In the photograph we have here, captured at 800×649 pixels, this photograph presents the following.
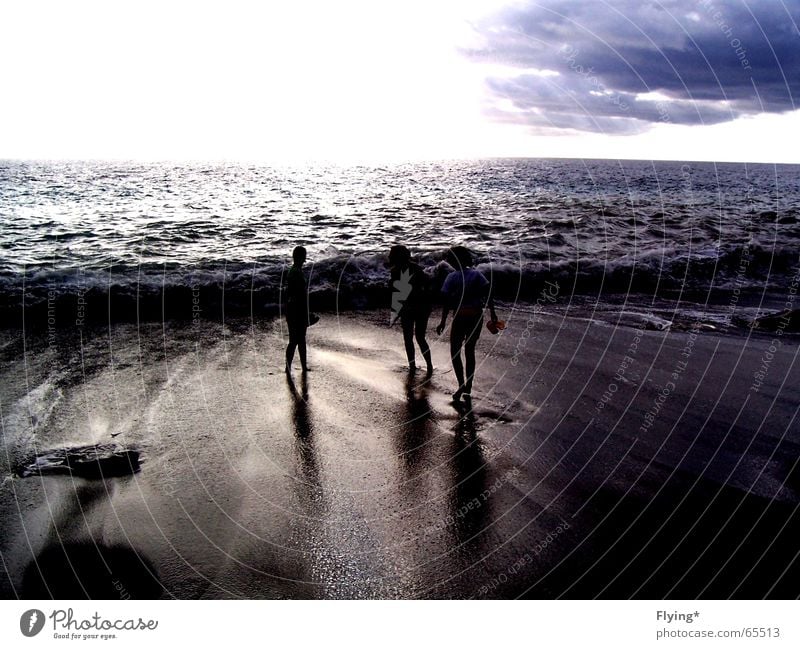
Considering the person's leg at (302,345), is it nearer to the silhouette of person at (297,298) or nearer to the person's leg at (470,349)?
the silhouette of person at (297,298)

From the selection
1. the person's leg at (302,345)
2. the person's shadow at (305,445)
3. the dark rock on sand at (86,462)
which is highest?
the person's leg at (302,345)

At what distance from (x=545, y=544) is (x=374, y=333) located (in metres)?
8.50

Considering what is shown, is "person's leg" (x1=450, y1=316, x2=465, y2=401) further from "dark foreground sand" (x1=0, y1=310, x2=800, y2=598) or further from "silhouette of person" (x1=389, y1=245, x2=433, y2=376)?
"silhouette of person" (x1=389, y1=245, x2=433, y2=376)

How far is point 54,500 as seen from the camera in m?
5.98

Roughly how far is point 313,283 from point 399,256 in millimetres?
9087

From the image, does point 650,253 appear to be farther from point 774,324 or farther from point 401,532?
point 401,532

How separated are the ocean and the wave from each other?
0.07m

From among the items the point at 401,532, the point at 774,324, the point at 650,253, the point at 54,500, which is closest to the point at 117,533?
the point at 54,500

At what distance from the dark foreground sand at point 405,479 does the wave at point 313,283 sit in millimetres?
4453

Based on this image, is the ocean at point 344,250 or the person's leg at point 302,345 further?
the ocean at point 344,250

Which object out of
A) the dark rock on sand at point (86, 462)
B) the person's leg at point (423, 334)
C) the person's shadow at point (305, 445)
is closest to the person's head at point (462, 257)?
the person's leg at point (423, 334)

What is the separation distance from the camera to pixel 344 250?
2305cm

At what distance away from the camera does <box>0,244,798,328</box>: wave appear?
15352 mm

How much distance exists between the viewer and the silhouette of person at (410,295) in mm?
9867
